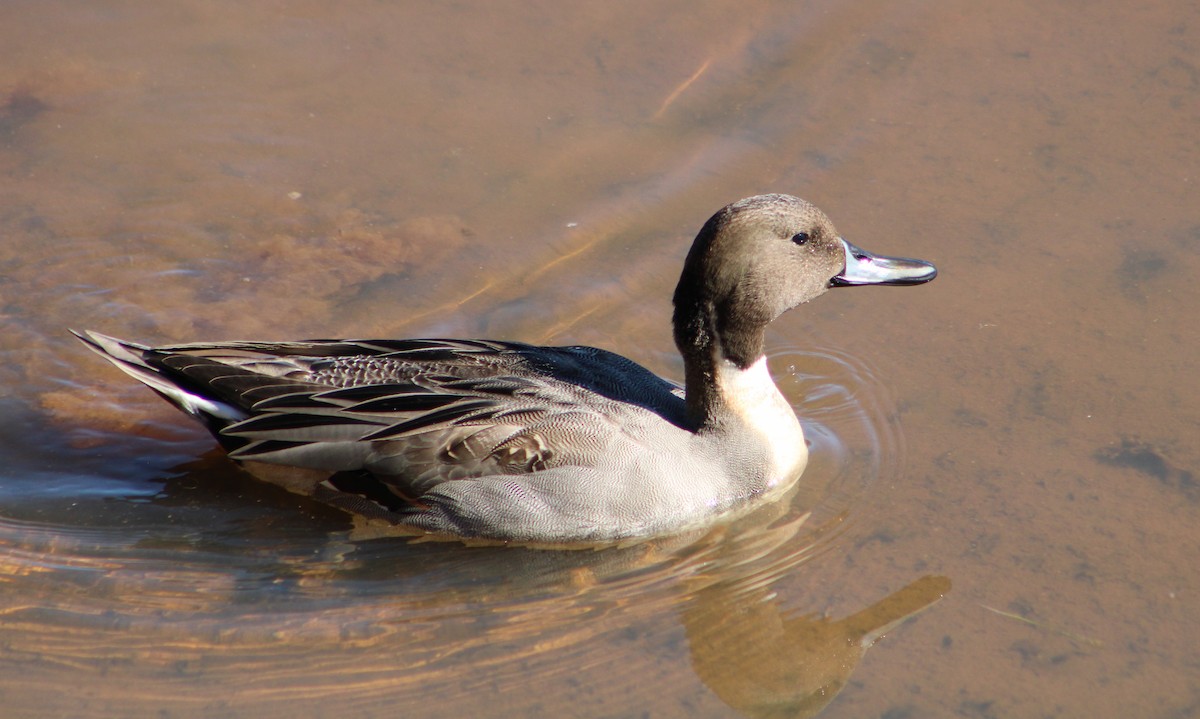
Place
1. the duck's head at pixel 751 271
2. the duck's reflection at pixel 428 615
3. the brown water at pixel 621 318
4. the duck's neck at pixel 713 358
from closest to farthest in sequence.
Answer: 1. the duck's reflection at pixel 428 615
2. the brown water at pixel 621 318
3. the duck's head at pixel 751 271
4. the duck's neck at pixel 713 358

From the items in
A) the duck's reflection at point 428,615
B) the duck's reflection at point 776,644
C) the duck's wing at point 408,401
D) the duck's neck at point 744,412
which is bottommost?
the duck's reflection at point 776,644

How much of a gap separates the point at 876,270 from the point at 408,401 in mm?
2231

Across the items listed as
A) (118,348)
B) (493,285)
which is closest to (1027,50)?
(493,285)

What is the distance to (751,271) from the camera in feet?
19.9

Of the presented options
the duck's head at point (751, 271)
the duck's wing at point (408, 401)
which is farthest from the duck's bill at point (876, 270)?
the duck's wing at point (408, 401)

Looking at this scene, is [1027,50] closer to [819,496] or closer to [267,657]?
[819,496]

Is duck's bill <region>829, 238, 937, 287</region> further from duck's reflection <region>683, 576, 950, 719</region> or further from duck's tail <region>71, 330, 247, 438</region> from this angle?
duck's tail <region>71, 330, 247, 438</region>

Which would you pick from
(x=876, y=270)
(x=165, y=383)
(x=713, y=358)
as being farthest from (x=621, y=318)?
(x=165, y=383)

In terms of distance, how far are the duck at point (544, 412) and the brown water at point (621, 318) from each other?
0.20 metres

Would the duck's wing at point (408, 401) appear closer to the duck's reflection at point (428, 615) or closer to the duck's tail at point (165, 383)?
the duck's tail at point (165, 383)

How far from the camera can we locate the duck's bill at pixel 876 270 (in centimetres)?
639

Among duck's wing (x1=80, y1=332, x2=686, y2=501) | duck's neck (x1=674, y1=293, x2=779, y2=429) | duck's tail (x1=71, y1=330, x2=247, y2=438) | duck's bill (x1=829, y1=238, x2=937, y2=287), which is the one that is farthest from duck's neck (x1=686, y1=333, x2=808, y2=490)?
duck's tail (x1=71, y1=330, x2=247, y2=438)

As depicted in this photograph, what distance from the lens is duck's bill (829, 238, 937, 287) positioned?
21.0ft

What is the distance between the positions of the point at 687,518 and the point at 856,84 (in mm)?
3931
